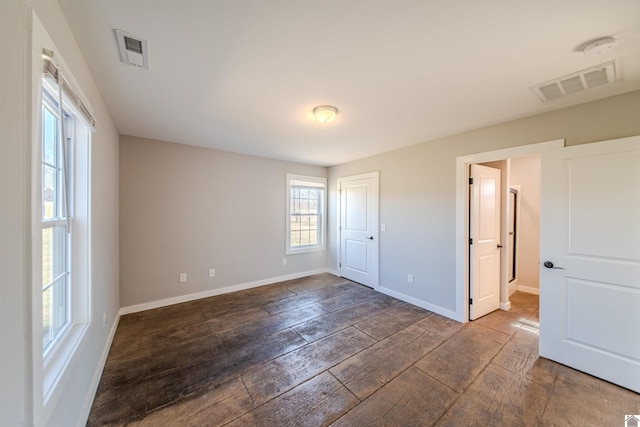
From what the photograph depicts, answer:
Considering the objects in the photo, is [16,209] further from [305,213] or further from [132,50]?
[305,213]

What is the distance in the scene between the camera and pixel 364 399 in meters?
1.80

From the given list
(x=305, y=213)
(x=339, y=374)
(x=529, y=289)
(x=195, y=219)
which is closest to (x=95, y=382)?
(x=339, y=374)

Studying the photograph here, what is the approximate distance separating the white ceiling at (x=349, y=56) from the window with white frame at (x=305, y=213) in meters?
2.31

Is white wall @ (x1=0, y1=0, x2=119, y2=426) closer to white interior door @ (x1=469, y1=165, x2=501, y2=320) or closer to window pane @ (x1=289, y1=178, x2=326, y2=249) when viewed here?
white interior door @ (x1=469, y1=165, x2=501, y2=320)

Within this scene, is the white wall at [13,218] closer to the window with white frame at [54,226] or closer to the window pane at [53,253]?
the window with white frame at [54,226]

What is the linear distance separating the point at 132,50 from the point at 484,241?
412 centimetres

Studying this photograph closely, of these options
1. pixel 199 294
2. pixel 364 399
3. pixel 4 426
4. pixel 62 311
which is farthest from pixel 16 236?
pixel 199 294

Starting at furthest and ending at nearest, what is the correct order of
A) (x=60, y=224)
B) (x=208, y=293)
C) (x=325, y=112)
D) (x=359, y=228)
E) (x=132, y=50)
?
(x=359, y=228) < (x=208, y=293) < (x=325, y=112) < (x=132, y=50) < (x=60, y=224)

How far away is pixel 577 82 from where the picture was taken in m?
1.85

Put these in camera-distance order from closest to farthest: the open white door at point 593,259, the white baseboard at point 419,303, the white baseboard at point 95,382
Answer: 1. the white baseboard at point 95,382
2. the open white door at point 593,259
3. the white baseboard at point 419,303

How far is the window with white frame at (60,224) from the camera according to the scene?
3.40ft

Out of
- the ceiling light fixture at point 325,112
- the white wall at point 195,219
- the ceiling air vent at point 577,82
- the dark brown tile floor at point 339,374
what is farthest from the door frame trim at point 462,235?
the white wall at point 195,219

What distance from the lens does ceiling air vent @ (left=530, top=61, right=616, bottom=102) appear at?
1708mm

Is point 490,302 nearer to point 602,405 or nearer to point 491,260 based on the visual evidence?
point 491,260
